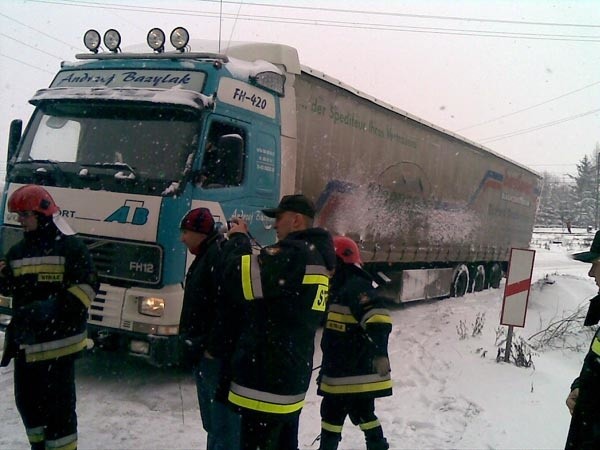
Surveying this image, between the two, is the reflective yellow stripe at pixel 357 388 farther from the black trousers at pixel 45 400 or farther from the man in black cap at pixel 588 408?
the black trousers at pixel 45 400

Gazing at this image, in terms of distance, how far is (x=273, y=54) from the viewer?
6.57m

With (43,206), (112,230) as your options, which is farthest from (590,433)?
(112,230)

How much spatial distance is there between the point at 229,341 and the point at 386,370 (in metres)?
1.31

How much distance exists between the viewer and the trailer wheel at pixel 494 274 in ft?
52.6

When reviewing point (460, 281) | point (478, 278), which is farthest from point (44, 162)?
point (478, 278)

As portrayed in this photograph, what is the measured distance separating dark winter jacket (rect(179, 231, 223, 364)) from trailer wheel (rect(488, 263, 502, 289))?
1425 centimetres

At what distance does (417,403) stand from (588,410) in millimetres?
3310

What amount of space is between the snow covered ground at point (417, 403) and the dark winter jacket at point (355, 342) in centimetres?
97

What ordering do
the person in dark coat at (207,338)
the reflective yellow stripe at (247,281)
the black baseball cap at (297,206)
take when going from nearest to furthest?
the reflective yellow stripe at (247,281) < the black baseball cap at (297,206) < the person in dark coat at (207,338)

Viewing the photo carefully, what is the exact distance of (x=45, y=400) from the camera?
3346 mm

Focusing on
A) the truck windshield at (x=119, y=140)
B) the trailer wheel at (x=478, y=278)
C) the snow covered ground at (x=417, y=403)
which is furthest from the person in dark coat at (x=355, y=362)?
the trailer wheel at (x=478, y=278)

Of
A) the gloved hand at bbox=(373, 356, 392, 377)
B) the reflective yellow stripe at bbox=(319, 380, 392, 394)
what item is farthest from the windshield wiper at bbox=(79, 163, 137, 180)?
the gloved hand at bbox=(373, 356, 392, 377)

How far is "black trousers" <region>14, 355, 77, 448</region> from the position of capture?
3318 millimetres

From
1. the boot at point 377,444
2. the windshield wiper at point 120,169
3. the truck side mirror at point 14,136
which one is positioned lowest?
the boot at point 377,444
